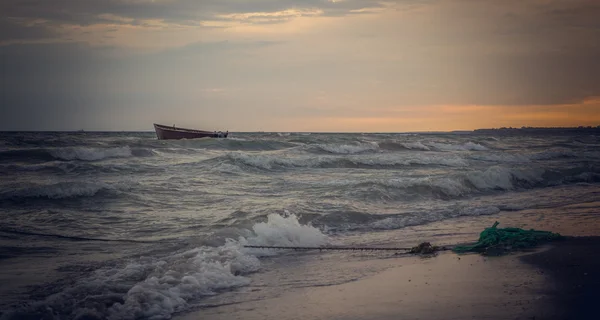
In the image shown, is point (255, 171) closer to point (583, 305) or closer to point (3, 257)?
point (3, 257)

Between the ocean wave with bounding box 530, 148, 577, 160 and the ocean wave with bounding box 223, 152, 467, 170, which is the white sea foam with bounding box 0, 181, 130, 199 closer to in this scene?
the ocean wave with bounding box 223, 152, 467, 170

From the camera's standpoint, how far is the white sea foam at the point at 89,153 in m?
22.7

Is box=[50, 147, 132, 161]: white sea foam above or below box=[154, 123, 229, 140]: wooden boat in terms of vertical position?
below

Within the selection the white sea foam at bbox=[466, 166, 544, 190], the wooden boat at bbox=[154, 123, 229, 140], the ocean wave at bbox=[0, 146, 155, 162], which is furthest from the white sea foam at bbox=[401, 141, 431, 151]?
the ocean wave at bbox=[0, 146, 155, 162]

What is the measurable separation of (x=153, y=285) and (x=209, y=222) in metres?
4.17

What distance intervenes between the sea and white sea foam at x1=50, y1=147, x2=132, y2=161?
5.28ft

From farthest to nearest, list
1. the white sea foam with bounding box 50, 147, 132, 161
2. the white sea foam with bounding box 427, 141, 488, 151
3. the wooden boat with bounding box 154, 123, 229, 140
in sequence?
the white sea foam with bounding box 427, 141, 488, 151 → the wooden boat with bounding box 154, 123, 229, 140 → the white sea foam with bounding box 50, 147, 132, 161

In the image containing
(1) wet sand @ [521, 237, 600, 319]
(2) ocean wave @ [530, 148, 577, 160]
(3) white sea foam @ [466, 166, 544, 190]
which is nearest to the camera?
(1) wet sand @ [521, 237, 600, 319]

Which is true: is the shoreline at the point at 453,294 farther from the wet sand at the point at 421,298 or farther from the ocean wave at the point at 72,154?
the ocean wave at the point at 72,154

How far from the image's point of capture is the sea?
17.5 ft

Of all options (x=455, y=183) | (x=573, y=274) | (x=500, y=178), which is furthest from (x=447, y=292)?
(x=500, y=178)

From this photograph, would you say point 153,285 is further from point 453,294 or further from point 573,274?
point 573,274

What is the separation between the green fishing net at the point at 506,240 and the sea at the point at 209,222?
0.74 meters

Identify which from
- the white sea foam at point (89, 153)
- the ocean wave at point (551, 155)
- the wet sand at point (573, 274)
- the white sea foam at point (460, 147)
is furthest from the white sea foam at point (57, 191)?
the white sea foam at point (460, 147)
